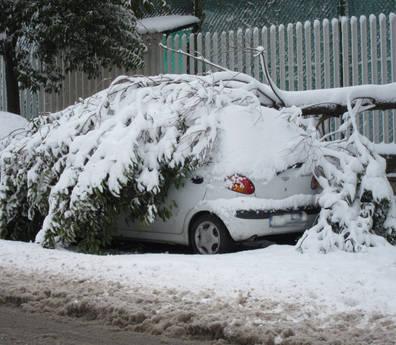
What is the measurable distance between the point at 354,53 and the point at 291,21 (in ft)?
9.16

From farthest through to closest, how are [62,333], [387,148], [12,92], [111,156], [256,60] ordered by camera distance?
1. [12,92]
2. [256,60]
3. [387,148]
4. [111,156]
5. [62,333]

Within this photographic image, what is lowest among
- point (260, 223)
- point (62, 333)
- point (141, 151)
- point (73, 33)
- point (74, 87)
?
point (62, 333)

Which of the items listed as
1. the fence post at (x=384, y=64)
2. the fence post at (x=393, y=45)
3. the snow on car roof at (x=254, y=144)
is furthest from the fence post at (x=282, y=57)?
the snow on car roof at (x=254, y=144)

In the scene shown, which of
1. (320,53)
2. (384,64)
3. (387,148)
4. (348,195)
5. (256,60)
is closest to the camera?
(348,195)

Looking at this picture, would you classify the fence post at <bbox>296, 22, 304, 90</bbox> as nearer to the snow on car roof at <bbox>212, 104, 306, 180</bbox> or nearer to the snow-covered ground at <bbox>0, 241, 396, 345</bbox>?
the snow on car roof at <bbox>212, 104, 306, 180</bbox>

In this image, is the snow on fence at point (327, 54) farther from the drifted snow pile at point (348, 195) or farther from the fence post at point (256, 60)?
the drifted snow pile at point (348, 195)

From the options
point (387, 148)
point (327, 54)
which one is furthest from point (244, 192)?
point (327, 54)

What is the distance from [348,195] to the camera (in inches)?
329

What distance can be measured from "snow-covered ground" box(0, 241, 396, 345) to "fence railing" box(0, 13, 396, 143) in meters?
4.89

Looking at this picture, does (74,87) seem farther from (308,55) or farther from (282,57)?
(308,55)

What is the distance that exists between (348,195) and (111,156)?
2683mm

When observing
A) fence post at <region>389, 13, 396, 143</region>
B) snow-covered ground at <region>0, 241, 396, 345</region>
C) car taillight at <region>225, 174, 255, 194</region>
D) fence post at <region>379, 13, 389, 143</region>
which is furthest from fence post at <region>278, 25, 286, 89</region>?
snow-covered ground at <region>0, 241, 396, 345</region>

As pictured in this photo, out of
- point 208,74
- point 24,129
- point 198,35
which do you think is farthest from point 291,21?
point 24,129

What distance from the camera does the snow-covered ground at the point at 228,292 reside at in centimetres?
534
